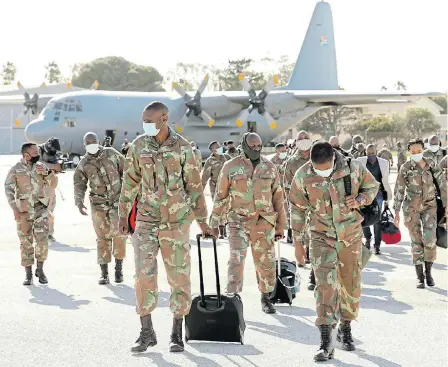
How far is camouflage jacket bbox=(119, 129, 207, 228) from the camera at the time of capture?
6219 millimetres

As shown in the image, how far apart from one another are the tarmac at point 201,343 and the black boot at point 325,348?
2.2 inches

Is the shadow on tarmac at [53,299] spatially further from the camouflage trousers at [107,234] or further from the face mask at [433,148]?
the face mask at [433,148]

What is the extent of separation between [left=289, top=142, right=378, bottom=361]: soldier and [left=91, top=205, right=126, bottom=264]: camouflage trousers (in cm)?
373

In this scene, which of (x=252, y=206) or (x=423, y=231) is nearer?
(x=252, y=206)

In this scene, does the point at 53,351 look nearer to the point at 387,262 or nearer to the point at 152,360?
the point at 152,360

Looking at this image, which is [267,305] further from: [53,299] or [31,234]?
[31,234]

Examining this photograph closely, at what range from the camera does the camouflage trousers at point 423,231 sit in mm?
8789

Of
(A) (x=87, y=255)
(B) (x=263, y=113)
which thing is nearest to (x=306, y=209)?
(A) (x=87, y=255)

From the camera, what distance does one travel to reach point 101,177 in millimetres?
9258

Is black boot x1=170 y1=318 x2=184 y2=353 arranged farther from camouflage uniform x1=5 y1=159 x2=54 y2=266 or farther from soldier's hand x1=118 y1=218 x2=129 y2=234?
camouflage uniform x1=5 y1=159 x2=54 y2=266

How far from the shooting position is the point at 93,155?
9.32 metres

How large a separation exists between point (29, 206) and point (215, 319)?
4.00 meters

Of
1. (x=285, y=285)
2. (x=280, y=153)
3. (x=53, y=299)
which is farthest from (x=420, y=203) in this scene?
(x=280, y=153)

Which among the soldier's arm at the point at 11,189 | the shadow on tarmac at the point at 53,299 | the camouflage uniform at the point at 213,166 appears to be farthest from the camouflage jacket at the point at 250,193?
the camouflage uniform at the point at 213,166
